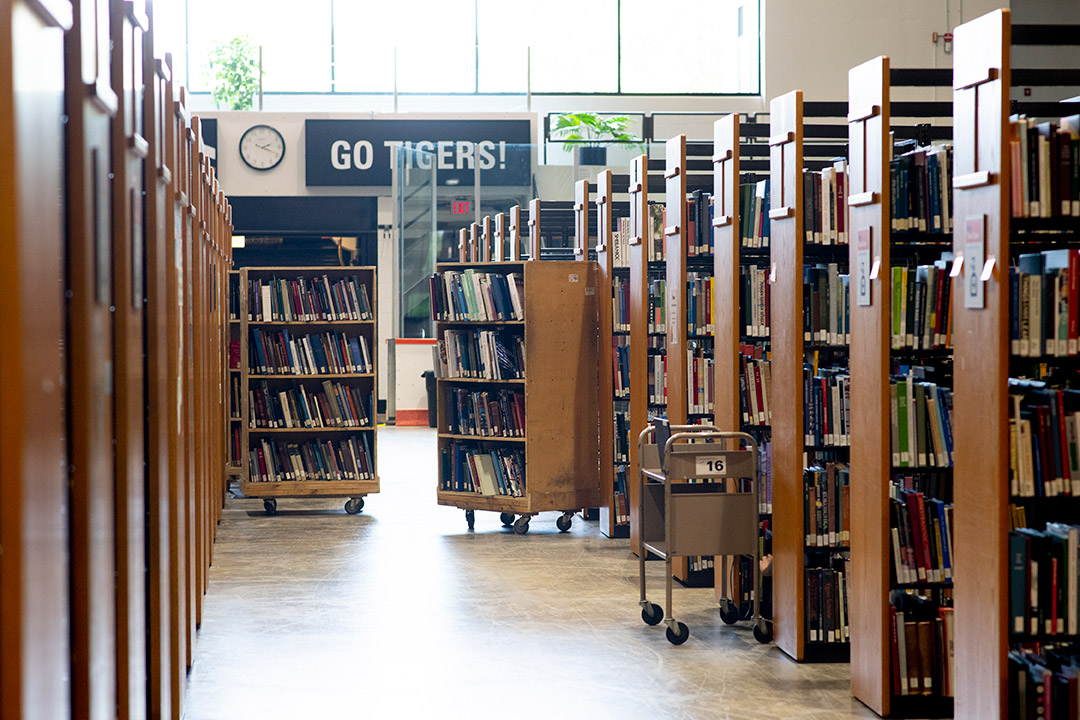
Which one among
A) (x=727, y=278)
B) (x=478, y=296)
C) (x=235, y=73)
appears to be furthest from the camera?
(x=235, y=73)

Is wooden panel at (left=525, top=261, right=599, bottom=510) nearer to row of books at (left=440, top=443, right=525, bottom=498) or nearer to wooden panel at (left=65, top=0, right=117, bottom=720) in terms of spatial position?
row of books at (left=440, top=443, right=525, bottom=498)

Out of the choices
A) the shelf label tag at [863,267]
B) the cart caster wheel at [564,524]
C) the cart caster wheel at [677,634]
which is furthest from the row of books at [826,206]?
the cart caster wheel at [564,524]

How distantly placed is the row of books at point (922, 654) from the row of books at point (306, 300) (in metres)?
5.90

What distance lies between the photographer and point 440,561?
7461 millimetres

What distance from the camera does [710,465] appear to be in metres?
5.38

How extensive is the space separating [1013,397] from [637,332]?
4.27 m

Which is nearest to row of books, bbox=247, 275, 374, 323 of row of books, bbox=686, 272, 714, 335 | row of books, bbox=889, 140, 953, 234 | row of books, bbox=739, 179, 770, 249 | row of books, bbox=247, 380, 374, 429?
row of books, bbox=247, 380, 374, 429

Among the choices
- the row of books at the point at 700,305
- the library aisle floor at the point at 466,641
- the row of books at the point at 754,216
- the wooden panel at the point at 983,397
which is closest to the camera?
the wooden panel at the point at 983,397

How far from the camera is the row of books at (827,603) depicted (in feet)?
16.7

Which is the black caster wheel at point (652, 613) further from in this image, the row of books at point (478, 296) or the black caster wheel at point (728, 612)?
the row of books at point (478, 296)

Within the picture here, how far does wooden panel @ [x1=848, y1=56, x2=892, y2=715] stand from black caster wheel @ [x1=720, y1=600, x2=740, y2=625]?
1.10m

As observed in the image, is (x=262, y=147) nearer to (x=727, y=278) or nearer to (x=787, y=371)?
(x=727, y=278)

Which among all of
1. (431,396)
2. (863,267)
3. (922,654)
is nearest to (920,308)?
(863,267)

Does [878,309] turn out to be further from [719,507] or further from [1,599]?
[1,599]
